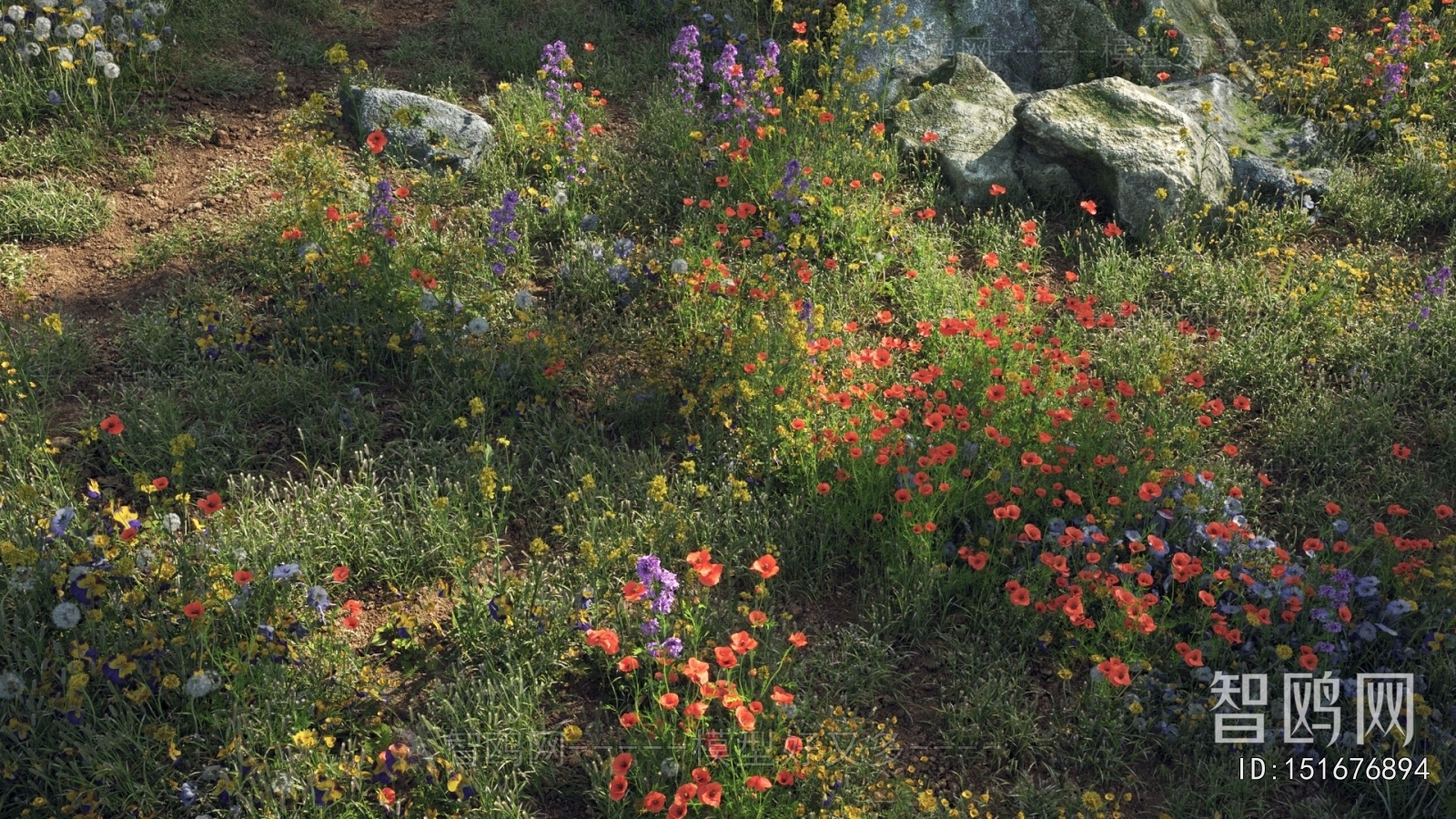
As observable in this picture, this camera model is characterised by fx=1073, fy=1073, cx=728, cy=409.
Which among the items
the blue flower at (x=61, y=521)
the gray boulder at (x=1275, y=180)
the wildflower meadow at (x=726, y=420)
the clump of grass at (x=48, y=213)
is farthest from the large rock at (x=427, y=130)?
the gray boulder at (x=1275, y=180)

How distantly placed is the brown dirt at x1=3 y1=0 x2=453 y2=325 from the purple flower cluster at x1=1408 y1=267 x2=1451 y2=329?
5.58 metres

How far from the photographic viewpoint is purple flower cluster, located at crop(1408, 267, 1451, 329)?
4875mm

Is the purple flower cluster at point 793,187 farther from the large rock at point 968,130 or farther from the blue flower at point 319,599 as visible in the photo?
the blue flower at point 319,599

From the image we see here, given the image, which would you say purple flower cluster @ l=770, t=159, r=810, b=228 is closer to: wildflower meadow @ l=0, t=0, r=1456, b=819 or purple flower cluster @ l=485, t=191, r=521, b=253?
wildflower meadow @ l=0, t=0, r=1456, b=819

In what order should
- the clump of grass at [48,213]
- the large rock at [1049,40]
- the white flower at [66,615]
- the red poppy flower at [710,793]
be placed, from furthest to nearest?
the large rock at [1049,40], the clump of grass at [48,213], the white flower at [66,615], the red poppy flower at [710,793]

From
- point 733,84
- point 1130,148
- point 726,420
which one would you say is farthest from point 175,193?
point 1130,148

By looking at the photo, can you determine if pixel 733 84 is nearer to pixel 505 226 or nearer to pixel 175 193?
pixel 505 226

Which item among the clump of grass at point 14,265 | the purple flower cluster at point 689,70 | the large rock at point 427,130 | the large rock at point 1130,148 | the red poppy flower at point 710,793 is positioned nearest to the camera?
the red poppy flower at point 710,793

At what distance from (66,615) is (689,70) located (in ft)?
13.9

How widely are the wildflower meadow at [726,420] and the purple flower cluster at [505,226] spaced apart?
2 centimetres

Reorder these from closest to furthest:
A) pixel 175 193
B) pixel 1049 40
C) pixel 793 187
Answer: pixel 793 187, pixel 175 193, pixel 1049 40

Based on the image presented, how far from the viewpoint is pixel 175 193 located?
5.48 meters

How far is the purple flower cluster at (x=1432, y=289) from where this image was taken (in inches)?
192

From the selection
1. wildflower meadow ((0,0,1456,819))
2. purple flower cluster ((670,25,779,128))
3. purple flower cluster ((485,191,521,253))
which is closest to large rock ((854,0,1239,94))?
wildflower meadow ((0,0,1456,819))
